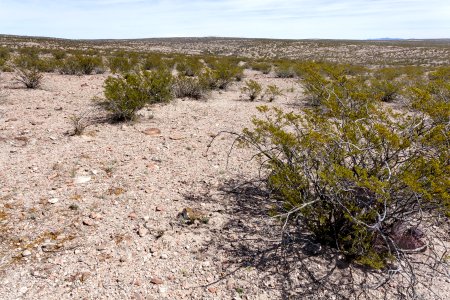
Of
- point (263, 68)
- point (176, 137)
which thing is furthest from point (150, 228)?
point (263, 68)

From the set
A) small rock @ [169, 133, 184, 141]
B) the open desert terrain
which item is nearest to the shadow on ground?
the open desert terrain

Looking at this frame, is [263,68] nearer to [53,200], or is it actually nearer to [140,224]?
[53,200]

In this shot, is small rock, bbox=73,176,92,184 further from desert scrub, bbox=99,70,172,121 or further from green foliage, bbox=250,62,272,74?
green foliage, bbox=250,62,272,74

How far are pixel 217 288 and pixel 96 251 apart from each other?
4.78 feet

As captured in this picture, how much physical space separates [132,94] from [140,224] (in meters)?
4.90

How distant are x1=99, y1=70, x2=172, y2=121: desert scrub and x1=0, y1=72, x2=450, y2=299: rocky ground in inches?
34.0

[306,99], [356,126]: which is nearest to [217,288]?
[356,126]

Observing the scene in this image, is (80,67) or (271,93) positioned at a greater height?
(80,67)

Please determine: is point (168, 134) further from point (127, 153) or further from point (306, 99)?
point (306, 99)

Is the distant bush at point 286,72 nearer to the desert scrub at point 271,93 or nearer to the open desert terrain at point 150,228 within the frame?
the desert scrub at point 271,93

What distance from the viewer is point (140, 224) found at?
173 inches

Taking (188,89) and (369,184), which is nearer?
(369,184)

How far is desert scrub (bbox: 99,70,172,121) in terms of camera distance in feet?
27.6

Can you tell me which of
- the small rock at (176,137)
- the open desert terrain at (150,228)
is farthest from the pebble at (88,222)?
the small rock at (176,137)
